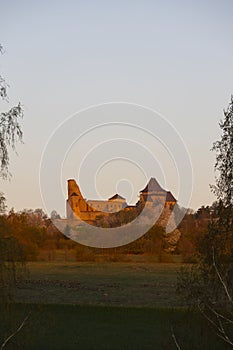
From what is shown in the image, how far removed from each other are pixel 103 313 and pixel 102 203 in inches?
1905

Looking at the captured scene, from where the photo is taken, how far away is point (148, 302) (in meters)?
20.8

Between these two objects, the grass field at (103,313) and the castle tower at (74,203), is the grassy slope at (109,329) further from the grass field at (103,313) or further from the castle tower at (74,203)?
the castle tower at (74,203)

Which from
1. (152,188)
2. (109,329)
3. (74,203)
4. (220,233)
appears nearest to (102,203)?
(74,203)

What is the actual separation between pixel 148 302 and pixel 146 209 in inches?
1183

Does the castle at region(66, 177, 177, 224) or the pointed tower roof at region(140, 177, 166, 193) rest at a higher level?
the pointed tower roof at region(140, 177, 166, 193)

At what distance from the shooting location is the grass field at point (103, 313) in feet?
29.0

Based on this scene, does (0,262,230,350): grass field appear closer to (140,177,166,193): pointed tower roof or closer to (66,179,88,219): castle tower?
(66,179,88,219): castle tower

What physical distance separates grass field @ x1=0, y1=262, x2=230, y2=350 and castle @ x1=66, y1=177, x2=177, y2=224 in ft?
62.7

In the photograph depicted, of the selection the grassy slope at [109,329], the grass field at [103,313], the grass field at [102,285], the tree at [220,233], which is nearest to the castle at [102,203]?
the grass field at [102,285]

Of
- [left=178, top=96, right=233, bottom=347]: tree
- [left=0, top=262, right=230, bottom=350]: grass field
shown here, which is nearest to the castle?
[left=0, top=262, right=230, bottom=350]: grass field

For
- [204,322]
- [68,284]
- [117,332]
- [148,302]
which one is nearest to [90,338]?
[117,332]

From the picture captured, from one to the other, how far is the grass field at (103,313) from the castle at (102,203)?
62.7 feet

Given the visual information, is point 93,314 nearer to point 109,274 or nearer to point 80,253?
point 109,274

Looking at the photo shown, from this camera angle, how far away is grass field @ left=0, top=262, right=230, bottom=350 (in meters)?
8.84
